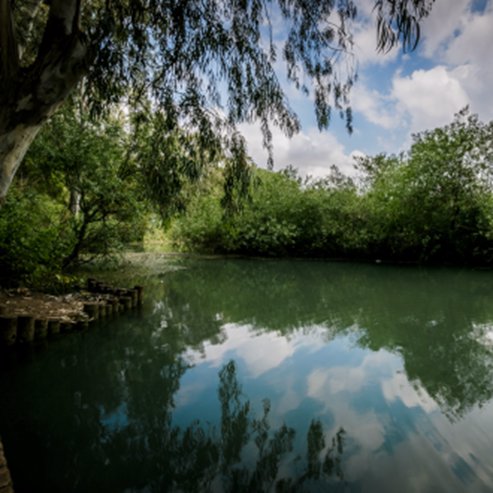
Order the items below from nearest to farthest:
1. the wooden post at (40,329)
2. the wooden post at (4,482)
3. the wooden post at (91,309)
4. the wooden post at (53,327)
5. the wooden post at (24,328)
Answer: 1. the wooden post at (4,482)
2. the wooden post at (24,328)
3. the wooden post at (40,329)
4. the wooden post at (53,327)
5. the wooden post at (91,309)

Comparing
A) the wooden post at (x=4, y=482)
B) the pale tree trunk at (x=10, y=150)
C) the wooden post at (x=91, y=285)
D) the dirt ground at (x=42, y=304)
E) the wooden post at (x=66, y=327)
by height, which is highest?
the pale tree trunk at (x=10, y=150)

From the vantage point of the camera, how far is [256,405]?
3.61m

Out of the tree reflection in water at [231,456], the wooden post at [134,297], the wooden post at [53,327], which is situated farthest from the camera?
the wooden post at [134,297]

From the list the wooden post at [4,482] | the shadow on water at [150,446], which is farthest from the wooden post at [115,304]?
the wooden post at [4,482]

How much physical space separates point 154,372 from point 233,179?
2.81 m

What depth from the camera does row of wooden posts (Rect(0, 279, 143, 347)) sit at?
5004 millimetres

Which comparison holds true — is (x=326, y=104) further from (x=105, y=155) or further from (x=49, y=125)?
(x=49, y=125)

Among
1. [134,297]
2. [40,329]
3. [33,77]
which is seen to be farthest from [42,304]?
[33,77]

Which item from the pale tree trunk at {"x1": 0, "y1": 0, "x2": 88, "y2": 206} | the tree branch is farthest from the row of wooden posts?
the tree branch

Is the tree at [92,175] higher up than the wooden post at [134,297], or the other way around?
the tree at [92,175]

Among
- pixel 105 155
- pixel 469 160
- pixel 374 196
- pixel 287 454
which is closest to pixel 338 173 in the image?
pixel 374 196

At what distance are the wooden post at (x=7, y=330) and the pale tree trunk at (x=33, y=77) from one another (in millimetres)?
2660

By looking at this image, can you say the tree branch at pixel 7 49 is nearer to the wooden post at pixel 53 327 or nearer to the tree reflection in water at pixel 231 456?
the tree reflection in water at pixel 231 456

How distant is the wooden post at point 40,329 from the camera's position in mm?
5371
